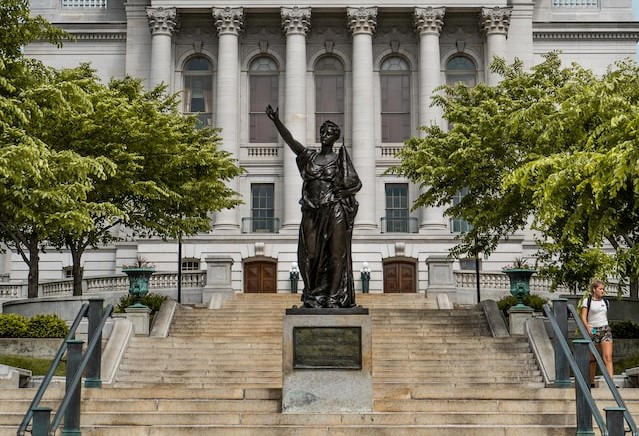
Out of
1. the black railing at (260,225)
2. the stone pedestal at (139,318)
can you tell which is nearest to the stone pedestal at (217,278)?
the stone pedestal at (139,318)

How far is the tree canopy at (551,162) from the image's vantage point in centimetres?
1531

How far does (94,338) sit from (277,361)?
20.4ft

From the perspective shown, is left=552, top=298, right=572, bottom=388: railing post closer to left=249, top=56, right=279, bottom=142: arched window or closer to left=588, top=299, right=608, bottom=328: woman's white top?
left=588, top=299, right=608, bottom=328: woman's white top

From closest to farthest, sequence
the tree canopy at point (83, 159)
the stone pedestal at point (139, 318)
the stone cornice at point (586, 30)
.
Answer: the tree canopy at point (83, 159)
the stone pedestal at point (139, 318)
the stone cornice at point (586, 30)

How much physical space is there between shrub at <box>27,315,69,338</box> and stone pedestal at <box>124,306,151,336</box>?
6.22 ft

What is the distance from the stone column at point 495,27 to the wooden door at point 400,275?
11128mm

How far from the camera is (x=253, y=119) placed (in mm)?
47469

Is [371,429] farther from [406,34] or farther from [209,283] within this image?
[406,34]

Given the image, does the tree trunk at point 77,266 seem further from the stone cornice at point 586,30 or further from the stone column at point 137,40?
the stone cornice at point 586,30

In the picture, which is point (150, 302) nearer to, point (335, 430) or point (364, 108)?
point (335, 430)

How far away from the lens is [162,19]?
4638cm

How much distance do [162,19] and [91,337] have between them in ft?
116

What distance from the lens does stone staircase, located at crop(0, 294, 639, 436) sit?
1197 cm

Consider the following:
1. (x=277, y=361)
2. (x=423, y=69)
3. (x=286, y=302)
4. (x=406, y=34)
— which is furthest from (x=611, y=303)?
(x=406, y=34)
